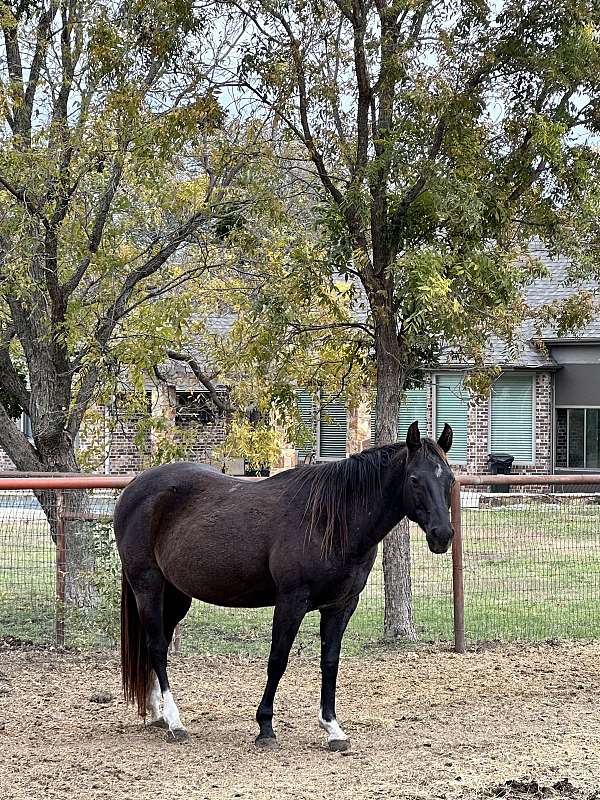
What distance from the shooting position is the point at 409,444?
228 inches

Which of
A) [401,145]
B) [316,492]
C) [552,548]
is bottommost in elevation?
[552,548]

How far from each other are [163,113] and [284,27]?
48.9 inches

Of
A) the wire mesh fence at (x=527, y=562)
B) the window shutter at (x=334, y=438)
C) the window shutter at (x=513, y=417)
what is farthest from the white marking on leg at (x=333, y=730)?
the window shutter at (x=334, y=438)

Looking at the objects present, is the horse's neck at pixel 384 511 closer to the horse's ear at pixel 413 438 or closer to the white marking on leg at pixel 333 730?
the horse's ear at pixel 413 438

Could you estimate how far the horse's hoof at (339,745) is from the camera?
581cm

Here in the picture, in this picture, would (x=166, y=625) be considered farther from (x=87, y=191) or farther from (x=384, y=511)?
(x=87, y=191)

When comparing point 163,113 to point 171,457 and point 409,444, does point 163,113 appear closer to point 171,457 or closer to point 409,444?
point 171,457

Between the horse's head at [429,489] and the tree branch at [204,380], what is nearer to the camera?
the horse's head at [429,489]

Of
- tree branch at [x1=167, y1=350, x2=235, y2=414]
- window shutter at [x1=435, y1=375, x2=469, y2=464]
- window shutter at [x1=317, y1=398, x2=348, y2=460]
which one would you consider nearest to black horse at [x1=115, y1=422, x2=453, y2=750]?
tree branch at [x1=167, y1=350, x2=235, y2=414]

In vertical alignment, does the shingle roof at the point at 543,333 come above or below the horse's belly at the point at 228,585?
above

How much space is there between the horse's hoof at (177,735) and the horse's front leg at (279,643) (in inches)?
18.2

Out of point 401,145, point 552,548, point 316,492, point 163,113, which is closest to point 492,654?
point 552,548

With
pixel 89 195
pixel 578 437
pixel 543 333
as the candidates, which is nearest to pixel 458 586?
pixel 89 195

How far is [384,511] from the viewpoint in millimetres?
5977
